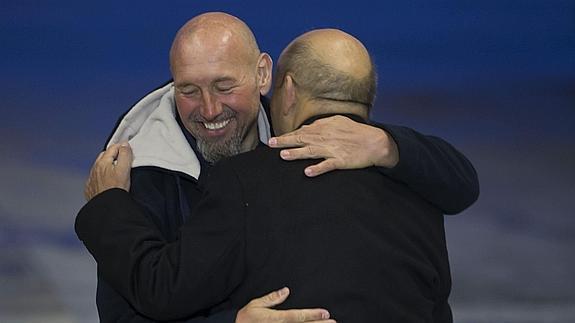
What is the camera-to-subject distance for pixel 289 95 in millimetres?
2076

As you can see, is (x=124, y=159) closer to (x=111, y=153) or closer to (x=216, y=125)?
(x=111, y=153)

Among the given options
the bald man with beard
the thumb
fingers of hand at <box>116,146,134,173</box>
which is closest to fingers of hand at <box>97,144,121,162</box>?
fingers of hand at <box>116,146,134,173</box>

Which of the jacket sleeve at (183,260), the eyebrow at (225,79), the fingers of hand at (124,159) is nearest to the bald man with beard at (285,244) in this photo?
the jacket sleeve at (183,260)

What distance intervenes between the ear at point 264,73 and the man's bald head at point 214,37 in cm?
3

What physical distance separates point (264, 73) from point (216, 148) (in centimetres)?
23

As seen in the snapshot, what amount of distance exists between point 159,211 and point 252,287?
0.33 meters

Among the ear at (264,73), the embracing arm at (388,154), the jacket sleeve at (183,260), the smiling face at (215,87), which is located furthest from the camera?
the ear at (264,73)

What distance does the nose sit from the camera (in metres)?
2.30

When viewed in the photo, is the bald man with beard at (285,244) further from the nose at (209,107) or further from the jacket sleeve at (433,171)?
the nose at (209,107)

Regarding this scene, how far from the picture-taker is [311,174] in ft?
6.37

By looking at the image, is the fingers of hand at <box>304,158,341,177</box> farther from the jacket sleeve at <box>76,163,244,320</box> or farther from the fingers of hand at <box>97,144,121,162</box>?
the fingers of hand at <box>97,144,121,162</box>

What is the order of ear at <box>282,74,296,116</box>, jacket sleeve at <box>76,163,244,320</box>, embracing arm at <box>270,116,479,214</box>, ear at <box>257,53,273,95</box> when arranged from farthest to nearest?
ear at <box>257,53,273,95</box> → ear at <box>282,74,296,116</box> → embracing arm at <box>270,116,479,214</box> → jacket sleeve at <box>76,163,244,320</box>

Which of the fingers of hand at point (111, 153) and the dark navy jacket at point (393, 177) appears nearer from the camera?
the dark navy jacket at point (393, 177)

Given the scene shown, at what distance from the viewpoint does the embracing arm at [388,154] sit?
1.97 metres
